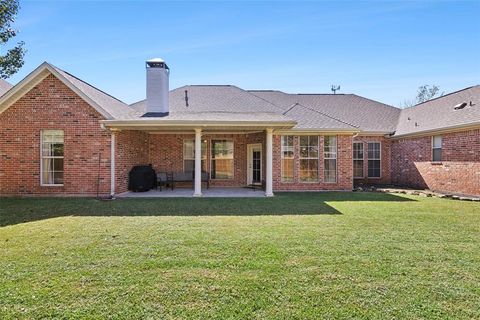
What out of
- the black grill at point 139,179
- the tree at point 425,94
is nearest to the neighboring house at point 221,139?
the black grill at point 139,179

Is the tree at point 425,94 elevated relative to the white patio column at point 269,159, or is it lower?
elevated

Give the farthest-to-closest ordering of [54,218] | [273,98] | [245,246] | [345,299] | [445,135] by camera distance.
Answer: [273,98], [445,135], [54,218], [245,246], [345,299]

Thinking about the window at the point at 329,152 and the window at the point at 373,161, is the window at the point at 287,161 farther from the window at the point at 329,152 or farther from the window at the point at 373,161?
the window at the point at 373,161

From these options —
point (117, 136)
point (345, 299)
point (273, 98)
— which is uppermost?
point (273, 98)

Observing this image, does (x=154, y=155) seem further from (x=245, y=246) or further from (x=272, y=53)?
(x=245, y=246)

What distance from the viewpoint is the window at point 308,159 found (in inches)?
579

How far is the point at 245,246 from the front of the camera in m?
5.54

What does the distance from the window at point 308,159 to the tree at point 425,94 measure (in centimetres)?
4232

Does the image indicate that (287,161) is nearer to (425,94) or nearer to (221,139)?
(221,139)

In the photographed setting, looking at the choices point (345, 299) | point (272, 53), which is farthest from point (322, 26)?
point (345, 299)

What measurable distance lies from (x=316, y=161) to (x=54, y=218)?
36.0ft

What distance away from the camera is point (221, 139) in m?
16.0

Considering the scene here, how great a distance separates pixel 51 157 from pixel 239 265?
10.7 meters

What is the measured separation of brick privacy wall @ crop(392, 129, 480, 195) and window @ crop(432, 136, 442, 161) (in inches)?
6.3
